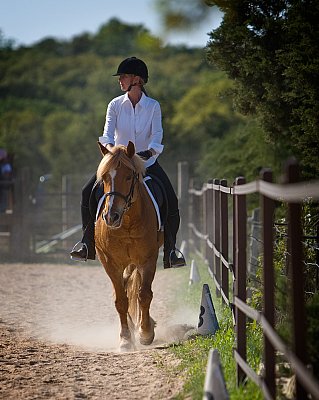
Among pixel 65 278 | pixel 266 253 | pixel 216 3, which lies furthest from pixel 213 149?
pixel 266 253

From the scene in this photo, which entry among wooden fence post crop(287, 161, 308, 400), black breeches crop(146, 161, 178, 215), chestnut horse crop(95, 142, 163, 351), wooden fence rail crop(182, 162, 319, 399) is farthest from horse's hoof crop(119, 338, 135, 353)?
wooden fence post crop(287, 161, 308, 400)

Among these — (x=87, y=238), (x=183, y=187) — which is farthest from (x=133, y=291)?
(x=183, y=187)

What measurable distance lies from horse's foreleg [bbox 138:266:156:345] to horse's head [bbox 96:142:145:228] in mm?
819

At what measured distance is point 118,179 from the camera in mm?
8750

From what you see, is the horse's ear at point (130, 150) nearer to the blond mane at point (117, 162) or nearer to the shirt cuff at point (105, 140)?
the blond mane at point (117, 162)

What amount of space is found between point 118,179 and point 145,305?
4.90 feet

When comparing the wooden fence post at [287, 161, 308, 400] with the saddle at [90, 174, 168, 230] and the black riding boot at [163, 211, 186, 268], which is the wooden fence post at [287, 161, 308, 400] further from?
the black riding boot at [163, 211, 186, 268]

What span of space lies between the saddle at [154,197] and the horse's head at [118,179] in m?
0.68

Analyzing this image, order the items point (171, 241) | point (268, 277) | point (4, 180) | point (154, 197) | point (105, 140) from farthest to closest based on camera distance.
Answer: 1. point (4, 180)
2. point (171, 241)
3. point (154, 197)
4. point (105, 140)
5. point (268, 277)

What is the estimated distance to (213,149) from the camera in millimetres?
22562

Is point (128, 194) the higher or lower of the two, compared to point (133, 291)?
higher

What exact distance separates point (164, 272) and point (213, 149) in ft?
18.6

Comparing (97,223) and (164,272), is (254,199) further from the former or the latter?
(97,223)

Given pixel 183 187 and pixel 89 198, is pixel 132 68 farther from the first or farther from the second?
pixel 183 187
